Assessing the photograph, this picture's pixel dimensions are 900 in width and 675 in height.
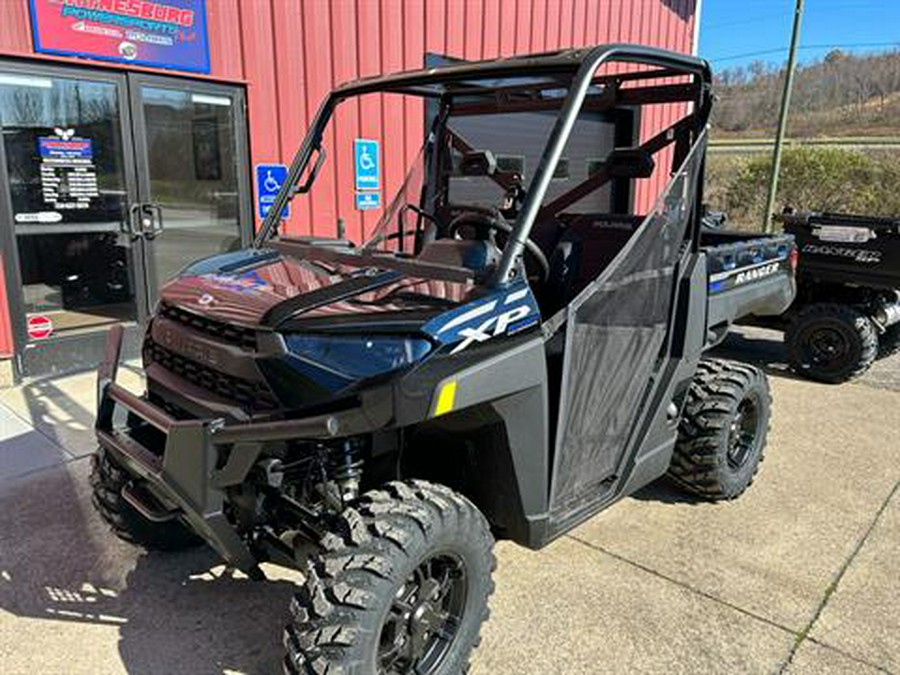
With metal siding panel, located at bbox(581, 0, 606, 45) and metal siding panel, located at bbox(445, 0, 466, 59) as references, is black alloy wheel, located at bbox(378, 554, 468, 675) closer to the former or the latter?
metal siding panel, located at bbox(445, 0, 466, 59)

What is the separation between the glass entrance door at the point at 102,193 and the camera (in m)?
5.12

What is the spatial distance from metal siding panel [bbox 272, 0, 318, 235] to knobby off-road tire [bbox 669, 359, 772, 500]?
13.5ft

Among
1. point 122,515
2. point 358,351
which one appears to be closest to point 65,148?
point 122,515

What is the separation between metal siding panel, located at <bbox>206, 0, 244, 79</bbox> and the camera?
5801mm

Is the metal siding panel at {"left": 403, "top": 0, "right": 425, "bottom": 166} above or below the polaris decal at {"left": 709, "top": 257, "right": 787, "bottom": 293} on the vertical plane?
above

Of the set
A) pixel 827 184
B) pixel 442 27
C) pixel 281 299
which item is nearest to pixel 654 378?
pixel 281 299

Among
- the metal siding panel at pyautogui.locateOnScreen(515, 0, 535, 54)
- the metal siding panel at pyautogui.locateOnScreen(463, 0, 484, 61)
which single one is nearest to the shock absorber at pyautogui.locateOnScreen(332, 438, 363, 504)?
the metal siding panel at pyautogui.locateOnScreen(463, 0, 484, 61)

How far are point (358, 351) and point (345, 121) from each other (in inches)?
210

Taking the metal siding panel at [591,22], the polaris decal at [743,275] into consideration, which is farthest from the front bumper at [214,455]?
the metal siding panel at [591,22]

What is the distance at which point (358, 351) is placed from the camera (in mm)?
2053

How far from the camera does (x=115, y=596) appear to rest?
2867 millimetres

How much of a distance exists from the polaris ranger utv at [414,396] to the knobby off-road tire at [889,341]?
4.41 m

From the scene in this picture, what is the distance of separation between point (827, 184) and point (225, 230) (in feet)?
54.1

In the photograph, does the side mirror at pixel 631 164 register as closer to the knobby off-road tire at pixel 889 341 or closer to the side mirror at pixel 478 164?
the side mirror at pixel 478 164
